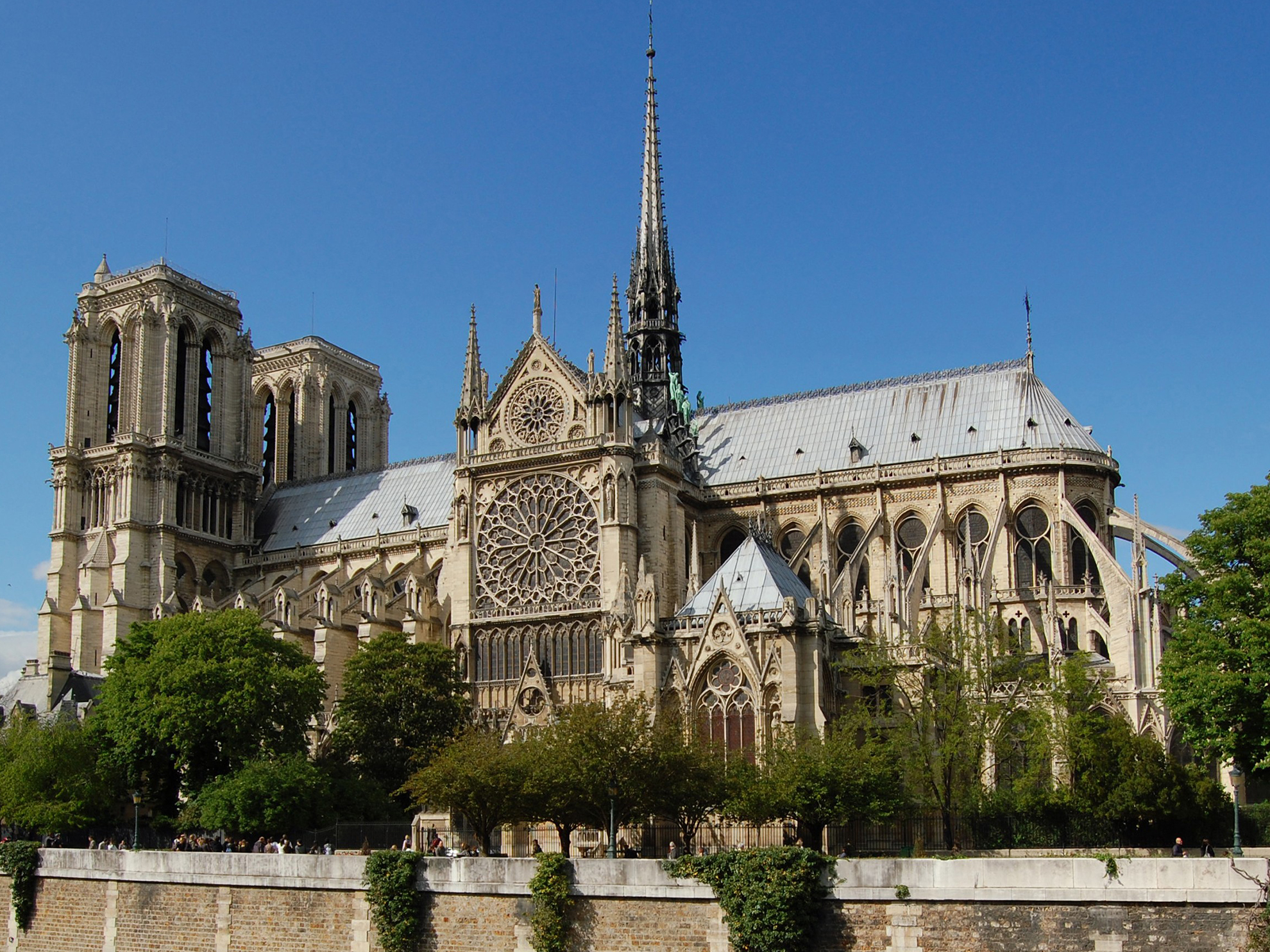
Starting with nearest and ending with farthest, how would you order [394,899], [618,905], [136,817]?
[618,905] < [394,899] < [136,817]

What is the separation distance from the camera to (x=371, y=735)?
52188mm

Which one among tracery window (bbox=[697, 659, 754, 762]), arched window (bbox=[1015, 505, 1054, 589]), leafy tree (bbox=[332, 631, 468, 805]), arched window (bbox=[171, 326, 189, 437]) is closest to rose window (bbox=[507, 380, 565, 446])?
leafy tree (bbox=[332, 631, 468, 805])

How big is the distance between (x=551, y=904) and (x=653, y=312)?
3859 centimetres

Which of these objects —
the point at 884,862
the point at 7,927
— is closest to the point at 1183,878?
the point at 884,862

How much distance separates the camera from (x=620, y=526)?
187 feet

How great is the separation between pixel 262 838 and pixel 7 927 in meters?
6.69

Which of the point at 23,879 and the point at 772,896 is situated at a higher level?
the point at 772,896

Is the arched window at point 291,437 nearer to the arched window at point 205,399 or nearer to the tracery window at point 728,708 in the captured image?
the arched window at point 205,399

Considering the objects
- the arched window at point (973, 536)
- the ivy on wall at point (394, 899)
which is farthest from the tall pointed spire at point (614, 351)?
the ivy on wall at point (394, 899)

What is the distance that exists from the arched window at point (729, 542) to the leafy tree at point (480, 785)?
2124 cm

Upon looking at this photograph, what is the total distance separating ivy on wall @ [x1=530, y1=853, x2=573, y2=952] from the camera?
31844mm

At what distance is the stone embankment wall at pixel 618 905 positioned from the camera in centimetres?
2692

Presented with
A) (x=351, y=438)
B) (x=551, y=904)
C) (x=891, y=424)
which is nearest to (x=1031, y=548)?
(x=891, y=424)

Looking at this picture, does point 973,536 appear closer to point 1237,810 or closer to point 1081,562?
point 1081,562
